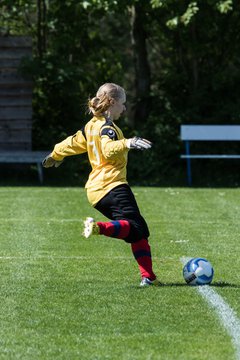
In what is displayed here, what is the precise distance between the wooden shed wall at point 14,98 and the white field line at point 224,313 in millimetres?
12536

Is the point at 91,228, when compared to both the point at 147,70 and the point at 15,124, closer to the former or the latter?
the point at 15,124

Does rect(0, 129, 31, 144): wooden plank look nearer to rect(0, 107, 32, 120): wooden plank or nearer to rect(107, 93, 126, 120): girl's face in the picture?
rect(0, 107, 32, 120): wooden plank

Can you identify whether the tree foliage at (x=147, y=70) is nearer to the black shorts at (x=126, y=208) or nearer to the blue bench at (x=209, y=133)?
the blue bench at (x=209, y=133)

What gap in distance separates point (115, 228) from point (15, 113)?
41.3ft

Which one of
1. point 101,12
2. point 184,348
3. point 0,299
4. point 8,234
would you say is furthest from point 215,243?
point 101,12

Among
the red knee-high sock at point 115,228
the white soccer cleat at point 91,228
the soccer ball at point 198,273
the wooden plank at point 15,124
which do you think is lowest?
the wooden plank at point 15,124

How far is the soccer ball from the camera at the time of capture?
24.3 feet

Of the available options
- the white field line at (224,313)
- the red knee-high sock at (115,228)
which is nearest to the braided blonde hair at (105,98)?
the red knee-high sock at (115,228)

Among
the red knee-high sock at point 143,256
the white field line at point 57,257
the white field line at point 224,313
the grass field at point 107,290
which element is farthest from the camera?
the white field line at point 57,257

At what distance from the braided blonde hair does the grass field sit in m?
1.39

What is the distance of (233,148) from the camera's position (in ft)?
64.1

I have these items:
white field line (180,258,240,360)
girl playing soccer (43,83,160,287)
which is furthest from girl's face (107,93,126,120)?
white field line (180,258,240,360)

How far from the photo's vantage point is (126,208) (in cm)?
742

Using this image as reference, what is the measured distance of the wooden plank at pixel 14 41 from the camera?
64.4ft
